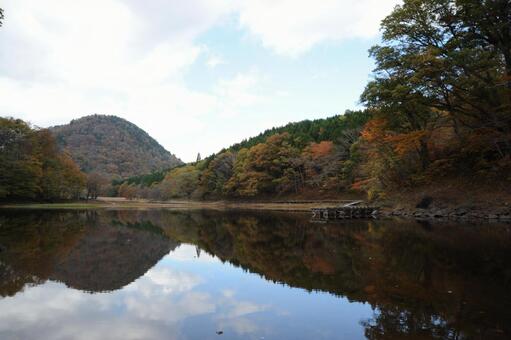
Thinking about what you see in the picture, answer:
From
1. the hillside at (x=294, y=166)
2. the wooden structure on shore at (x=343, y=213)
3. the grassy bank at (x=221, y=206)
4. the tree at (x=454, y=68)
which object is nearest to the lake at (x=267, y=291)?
the tree at (x=454, y=68)

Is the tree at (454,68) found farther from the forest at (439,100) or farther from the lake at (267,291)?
the lake at (267,291)

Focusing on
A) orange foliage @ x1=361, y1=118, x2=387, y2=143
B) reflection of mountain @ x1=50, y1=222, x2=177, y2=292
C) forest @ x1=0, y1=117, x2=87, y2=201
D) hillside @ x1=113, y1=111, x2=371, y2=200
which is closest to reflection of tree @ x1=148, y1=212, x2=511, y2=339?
reflection of mountain @ x1=50, y1=222, x2=177, y2=292

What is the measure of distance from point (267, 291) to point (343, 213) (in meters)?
28.3

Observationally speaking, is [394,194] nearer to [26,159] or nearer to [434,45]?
[434,45]

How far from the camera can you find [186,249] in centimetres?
1831

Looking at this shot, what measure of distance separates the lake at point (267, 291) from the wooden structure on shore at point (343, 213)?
18731mm

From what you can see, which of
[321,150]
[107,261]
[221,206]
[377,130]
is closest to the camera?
[107,261]

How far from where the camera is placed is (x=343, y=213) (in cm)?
3659

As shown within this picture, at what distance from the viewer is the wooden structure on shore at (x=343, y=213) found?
35.7 meters

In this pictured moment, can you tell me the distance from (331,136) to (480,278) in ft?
258

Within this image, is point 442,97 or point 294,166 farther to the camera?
point 294,166

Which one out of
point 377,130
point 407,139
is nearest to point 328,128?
point 377,130

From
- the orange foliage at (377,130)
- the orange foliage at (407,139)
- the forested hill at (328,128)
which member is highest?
the forested hill at (328,128)

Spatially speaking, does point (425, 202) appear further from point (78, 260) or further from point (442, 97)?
point (78, 260)
